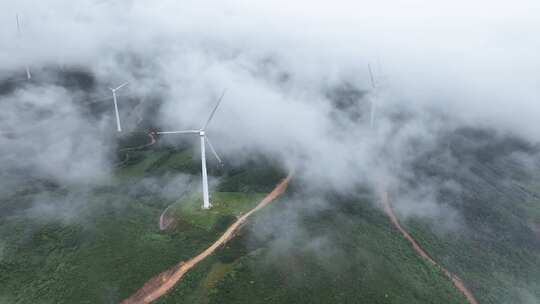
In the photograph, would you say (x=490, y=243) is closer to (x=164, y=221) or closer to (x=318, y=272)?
(x=318, y=272)

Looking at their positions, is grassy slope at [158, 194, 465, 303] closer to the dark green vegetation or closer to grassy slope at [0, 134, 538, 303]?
grassy slope at [0, 134, 538, 303]

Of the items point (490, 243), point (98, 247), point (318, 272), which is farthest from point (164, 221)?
point (490, 243)

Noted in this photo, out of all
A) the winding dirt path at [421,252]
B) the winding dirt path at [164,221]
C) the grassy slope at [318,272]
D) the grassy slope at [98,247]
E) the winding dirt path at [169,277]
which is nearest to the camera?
the winding dirt path at [169,277]

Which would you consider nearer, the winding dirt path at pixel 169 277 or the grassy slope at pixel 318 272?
the winding dirt path at pixel 169 277

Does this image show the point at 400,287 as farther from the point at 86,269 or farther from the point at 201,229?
the point at 86,269

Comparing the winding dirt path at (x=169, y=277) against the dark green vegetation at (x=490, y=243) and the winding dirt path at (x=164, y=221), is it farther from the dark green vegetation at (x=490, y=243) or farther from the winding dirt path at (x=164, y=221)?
the dark green vegetation at (x=490, y=243)

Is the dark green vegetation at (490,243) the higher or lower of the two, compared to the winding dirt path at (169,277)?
lower

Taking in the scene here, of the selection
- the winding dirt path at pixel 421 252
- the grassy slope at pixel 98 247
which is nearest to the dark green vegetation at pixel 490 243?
the winding dirt path at pixel 421 252

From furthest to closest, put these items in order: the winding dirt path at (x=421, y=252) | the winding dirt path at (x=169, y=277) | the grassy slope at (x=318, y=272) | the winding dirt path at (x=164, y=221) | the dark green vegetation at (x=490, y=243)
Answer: the winding dirt path at (x=164, y=221) → the dark green vegetation at (x=490, y=243) → the winding dirt path at (x=421, y=252) → the grassy slope at (x=318, y=272) → the winding dirt path at (x=169, y=277)

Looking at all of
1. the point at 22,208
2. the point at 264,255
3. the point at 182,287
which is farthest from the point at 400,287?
the point at 22,208
